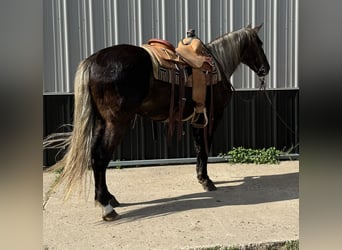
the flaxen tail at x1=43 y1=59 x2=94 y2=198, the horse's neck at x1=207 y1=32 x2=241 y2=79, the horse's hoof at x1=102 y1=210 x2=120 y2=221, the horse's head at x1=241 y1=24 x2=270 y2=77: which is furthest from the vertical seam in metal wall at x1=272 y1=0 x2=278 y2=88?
the horse's hoof at x1=102 y1=210 x2=120 y2=221

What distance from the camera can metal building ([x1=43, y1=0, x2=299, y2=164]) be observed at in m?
5.56

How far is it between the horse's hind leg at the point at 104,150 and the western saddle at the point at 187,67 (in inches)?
25.1

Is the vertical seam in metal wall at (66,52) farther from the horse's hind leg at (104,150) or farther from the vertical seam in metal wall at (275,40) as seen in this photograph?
the vertical seam in metal wall at (275,40)

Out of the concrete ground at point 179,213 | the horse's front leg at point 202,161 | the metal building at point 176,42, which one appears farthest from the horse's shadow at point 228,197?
the metal building at point 176,42

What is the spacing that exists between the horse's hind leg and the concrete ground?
0.49 feet

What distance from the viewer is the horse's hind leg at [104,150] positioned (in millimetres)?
3562

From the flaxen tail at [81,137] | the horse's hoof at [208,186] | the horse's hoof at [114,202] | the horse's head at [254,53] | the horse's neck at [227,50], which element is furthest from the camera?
the horse's head at [254,53]

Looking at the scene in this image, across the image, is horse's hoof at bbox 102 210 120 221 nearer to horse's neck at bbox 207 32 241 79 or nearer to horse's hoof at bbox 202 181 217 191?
horse's hoof at bbox 202 181 217 191

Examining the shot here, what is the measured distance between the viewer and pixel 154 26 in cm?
581

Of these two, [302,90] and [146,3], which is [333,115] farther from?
[146,3]

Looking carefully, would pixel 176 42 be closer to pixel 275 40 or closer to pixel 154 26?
pixel 154 26

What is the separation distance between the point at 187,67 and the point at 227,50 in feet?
3.22

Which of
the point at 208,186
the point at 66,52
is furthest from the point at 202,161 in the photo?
the point at 66,52

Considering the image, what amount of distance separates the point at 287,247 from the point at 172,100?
176 centimetres
